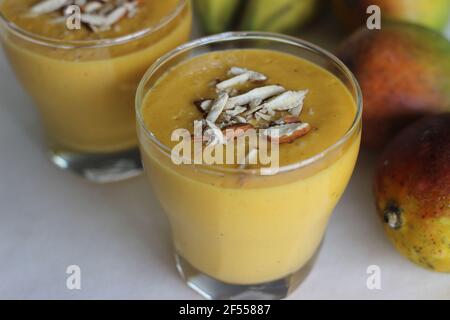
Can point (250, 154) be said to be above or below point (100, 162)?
above

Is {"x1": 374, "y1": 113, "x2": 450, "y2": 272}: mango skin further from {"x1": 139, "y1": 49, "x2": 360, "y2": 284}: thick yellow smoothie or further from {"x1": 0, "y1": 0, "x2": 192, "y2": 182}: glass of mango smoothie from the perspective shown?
{"x1": 0, "y1": 0, "x2": 192, "y2": 182}: glass of mango smoothie

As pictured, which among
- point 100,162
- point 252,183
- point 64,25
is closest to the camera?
point 252,183

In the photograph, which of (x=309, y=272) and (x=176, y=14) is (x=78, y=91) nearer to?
(x=176, y=14)

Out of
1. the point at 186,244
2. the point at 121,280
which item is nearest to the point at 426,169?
the point at 186,244

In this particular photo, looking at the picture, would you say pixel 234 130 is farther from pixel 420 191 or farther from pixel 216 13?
pixel 216 13

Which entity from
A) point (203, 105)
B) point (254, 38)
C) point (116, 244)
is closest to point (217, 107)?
point (203, 105)

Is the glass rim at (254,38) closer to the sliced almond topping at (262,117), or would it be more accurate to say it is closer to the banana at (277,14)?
the sliced almond topping at (262,117)

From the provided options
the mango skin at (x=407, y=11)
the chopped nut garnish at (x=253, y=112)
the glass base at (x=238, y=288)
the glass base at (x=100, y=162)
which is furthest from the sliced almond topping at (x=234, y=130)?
the mango skin at (x=407, y=11)

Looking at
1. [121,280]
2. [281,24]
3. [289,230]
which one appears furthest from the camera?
[281,24]
